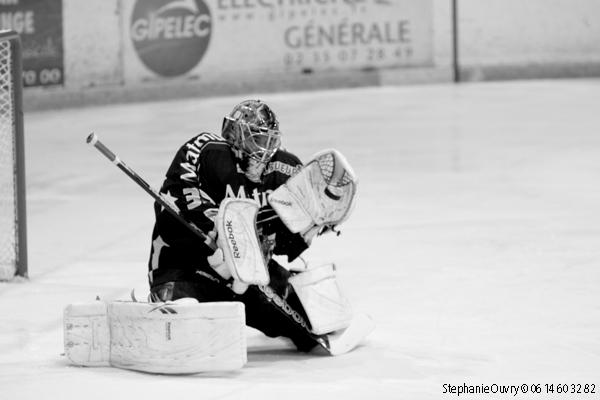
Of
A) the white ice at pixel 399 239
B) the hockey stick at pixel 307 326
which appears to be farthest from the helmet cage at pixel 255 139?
A: the white ice at pixel 399 239

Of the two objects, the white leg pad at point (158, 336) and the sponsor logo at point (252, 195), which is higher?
the sponsor logo at point (252, 195)

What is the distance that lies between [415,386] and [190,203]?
2.97 ft

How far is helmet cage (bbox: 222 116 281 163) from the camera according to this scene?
12.9ft

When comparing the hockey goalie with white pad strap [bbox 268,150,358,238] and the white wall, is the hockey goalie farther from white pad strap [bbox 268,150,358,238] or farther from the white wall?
the white wall

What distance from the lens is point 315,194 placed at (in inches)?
154

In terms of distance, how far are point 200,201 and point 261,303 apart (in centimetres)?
40

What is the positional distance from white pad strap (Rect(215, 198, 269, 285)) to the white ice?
0.93 feet

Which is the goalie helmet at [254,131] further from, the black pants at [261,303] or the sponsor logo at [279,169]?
the black pants at [261,303]

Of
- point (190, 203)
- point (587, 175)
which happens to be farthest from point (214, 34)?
point (190, 203)

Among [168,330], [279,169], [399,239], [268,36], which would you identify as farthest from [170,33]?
[168,330]

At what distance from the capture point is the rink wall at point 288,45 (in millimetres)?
10336

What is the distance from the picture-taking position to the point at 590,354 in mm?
3949

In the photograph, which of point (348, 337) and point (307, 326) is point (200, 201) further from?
point (348, 337)

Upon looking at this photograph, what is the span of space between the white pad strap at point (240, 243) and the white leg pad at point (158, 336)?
0.11 metres
